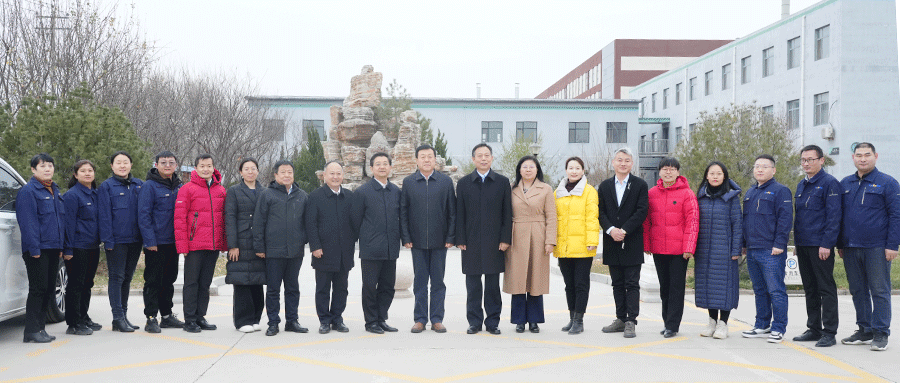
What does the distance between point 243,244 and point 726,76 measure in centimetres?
3744

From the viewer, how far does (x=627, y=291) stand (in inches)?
302

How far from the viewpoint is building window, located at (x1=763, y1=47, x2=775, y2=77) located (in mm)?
34750

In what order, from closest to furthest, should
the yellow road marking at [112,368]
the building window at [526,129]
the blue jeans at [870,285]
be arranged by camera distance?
the yellow road marking at [112,368] → the blue jeans at [870,285] → the building window at [526,129]

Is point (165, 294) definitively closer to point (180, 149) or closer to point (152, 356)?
point (152, 356)

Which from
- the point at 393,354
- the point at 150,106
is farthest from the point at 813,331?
the point at 150,106

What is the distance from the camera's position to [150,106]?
2303 cm

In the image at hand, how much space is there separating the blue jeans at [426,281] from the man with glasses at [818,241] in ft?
12.3

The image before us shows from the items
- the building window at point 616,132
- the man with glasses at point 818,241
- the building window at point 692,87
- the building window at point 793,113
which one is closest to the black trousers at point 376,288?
the man with glasses at point 818,241

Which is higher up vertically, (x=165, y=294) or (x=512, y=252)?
(x=512, y=252)

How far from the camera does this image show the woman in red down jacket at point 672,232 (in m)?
7.50

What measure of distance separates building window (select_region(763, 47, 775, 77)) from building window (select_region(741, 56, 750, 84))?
1.72m

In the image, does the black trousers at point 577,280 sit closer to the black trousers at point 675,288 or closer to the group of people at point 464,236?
the group of people at point 464,236

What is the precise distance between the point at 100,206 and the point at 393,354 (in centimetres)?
364

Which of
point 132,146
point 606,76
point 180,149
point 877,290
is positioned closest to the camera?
point 877,290
